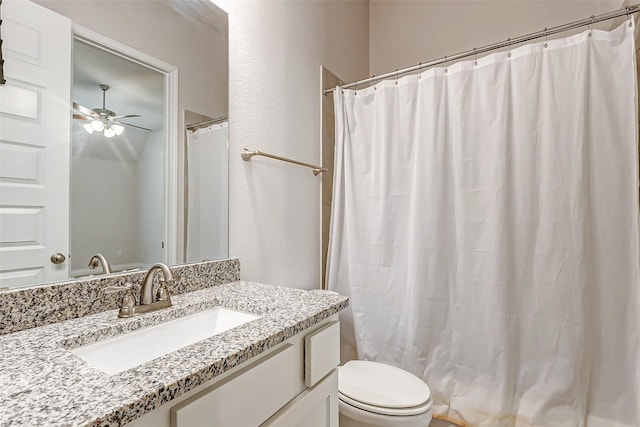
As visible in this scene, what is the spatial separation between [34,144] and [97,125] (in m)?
0.16

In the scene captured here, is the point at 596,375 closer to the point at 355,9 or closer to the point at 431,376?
the point at 431,376

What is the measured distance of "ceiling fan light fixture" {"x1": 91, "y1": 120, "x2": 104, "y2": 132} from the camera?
91cm

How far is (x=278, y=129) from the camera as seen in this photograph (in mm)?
1580

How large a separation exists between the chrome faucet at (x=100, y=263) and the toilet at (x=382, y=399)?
0.99 metres

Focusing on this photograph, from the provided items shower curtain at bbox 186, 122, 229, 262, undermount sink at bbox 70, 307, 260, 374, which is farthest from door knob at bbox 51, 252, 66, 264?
shower curtain at bbox 186, 122, 229, 262

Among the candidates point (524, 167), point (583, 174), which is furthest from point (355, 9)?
point (583, 174)

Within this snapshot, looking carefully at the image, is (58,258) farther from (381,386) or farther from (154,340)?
(381,386)

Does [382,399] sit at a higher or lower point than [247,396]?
lower

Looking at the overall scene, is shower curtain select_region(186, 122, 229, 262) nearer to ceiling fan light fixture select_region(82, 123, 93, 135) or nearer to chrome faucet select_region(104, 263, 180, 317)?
chrome faucet select_region(104, 263, 180, 317)

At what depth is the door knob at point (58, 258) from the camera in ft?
2.73

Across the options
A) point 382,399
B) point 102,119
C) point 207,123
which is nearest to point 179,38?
point 207,123

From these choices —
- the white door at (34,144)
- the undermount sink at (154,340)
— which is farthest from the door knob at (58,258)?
the undermount sink at (154,340)

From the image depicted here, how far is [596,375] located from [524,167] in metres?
0.93

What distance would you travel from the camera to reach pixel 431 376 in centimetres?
165
